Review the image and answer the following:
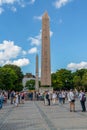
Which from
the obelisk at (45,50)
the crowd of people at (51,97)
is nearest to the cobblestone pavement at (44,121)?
the crowd of people at (51,97)

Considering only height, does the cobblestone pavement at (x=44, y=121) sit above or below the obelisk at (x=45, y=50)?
below

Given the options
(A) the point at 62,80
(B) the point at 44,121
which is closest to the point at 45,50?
(B) the point at 44,121

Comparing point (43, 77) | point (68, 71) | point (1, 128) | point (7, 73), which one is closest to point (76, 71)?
point (68, 71)

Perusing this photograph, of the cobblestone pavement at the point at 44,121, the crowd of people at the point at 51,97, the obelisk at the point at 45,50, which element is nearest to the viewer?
the cobblestone pavement at the point at 44,121

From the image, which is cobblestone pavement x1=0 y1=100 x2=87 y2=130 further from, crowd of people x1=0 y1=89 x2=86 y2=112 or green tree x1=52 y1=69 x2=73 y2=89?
green tree x1=52 y1=69 x2=73 y2=89

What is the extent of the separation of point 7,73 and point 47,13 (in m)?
55.8

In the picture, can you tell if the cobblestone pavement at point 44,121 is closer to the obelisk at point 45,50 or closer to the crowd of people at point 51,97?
the crowd of people at point 51,97

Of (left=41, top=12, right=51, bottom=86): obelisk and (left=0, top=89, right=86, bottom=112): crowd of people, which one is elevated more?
(left=41, top=12, right=51, bottom=86): obelisk

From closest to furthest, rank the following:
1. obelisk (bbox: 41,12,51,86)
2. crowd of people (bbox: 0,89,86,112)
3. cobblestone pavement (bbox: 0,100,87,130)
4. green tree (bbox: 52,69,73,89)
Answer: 1. cobblestone pavement (bbox: 0,100,87,130)
2. crowd of people (bbox: 0,89,86,112)
3. obelisk (bbox: 41,12,51,86)
4. green tree (bbox: 52,69,73,89)

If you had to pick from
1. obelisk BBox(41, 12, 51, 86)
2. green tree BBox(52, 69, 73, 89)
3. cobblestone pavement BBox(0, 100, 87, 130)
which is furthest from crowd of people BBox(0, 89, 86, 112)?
green tree BBox(52, 69, 73, 89)

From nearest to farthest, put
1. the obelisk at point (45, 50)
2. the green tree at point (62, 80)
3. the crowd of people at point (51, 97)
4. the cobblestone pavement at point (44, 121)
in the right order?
the cobblestone pavement at point (44, 121)
the crowd of people at point (51, 97)
the obelisk at point (45, 50)
the green tree at point (62, 80)

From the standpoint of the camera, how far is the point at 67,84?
491 ft

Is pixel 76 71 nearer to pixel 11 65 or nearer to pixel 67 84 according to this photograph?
pixel 67 84

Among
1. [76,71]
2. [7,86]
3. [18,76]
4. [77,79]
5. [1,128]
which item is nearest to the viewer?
[1,128]
